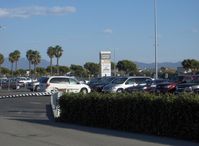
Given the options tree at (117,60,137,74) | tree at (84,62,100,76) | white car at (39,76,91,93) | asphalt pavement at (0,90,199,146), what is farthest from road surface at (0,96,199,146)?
tree at (84,62,100,76)

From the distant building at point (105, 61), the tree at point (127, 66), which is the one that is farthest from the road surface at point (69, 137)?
the tree at point (127, 66)

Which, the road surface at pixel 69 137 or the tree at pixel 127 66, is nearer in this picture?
the road surface at pixel 69 137

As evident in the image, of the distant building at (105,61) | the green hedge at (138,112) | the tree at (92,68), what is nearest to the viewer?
the green hedge at (138,112)

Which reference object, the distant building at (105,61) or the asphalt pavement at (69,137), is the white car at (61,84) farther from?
the asphalt pavement at (69,137)

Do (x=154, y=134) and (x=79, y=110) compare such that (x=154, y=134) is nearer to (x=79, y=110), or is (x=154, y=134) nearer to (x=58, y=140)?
(x=58, y=140)

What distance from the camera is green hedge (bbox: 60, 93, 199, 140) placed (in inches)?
576

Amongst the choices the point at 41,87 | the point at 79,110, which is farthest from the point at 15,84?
the point at 79,110

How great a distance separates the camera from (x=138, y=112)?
16.7m

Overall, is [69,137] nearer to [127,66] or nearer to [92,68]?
[127,66]

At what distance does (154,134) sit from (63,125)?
4.82 meters

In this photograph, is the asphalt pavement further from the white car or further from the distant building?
the distant building

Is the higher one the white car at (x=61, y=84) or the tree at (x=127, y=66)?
the tree at (x=127, y=66)

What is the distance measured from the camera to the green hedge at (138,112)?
14.6m

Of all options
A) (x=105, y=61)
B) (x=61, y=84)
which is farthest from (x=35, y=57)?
(x=61, y=84)
